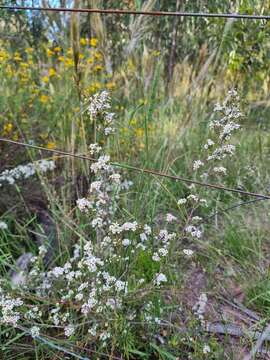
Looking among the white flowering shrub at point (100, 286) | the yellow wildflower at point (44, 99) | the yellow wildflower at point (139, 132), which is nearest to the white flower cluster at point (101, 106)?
the white flowering shrub at point (100, 286)

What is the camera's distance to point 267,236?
1.80 meters

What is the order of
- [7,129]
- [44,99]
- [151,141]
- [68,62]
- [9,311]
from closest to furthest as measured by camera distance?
[9,311] → [7,129] → [151,141] → [68,62] → [44,99]

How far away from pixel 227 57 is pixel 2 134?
5.17ft

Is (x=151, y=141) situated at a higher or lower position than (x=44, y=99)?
lower

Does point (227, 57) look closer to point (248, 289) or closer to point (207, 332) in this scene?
point (248, 289)

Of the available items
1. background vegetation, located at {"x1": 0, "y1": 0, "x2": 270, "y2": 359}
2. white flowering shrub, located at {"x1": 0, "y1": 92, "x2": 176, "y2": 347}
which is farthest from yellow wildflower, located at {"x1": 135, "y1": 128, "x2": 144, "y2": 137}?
white flowering shrub, located at {"x1": 0, "y1": 92, "x2": 176, "y2": 347}

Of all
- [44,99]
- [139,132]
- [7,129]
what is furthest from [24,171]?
[44,99]

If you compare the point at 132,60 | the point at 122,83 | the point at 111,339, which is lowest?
the point at 111,339

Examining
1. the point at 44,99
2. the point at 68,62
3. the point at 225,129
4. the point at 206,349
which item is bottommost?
the point at 206,349

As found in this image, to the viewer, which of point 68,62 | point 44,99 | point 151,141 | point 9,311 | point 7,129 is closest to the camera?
point 9,311

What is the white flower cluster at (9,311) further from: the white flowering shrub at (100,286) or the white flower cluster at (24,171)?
the white flower cluster at (24,171)

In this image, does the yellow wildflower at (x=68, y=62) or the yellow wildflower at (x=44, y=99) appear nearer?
the yellow wildflower at (x=68, y=62)

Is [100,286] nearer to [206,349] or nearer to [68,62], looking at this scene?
[206,349]

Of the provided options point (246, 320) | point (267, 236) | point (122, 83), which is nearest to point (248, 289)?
point (246, 320)
